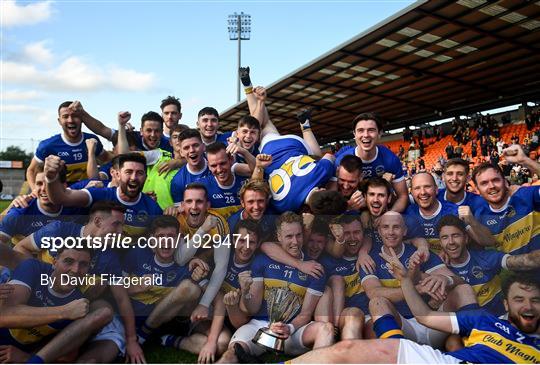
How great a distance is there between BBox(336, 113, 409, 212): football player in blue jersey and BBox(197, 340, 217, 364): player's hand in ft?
7.29

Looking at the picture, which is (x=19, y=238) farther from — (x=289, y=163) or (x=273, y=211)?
(x=289, y=163)

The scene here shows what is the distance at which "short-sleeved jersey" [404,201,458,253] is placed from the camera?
3965mm

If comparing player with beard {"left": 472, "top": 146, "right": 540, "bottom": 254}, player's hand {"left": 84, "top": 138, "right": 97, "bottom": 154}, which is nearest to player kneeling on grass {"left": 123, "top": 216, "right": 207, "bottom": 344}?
player's hand {"left": 84, "top": 138, "right": 97, "bottom": 154}

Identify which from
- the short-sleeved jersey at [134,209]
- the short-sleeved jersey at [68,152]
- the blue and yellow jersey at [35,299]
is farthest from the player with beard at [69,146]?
the blue and yellow jersey at [35,299]

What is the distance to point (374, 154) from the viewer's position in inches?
189

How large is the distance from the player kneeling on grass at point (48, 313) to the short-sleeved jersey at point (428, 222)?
264 centimetres

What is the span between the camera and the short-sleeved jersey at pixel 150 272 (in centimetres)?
368

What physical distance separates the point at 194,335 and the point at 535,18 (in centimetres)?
1340

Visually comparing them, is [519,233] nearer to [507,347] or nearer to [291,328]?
[507,347]

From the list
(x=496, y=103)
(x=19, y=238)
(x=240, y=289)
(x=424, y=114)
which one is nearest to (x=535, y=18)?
(x=496, y=103)

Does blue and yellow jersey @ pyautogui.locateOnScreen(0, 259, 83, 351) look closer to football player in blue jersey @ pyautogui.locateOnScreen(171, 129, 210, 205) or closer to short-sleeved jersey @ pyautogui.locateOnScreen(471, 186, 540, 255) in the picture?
football player in blue jersey @ pyautogui.locateOnScreen(171, 129, 210, 205)

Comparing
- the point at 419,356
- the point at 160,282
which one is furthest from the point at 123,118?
the point at 419,356

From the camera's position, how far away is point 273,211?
420 centimetres

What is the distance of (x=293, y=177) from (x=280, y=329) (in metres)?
1.48
